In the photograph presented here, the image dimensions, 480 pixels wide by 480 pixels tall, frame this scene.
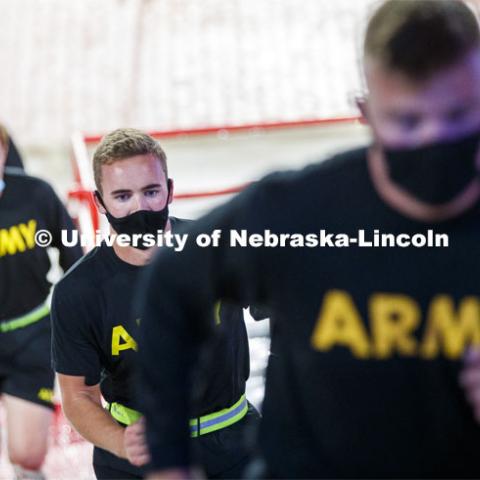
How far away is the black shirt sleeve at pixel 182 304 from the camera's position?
104 centimetres

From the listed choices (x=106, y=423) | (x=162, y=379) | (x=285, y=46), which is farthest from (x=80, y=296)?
(x=285, y=46)

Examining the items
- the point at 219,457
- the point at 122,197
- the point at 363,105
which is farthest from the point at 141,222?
the point at 363,105

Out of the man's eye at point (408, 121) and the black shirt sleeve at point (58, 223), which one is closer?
the man's eye at point (408, 121)

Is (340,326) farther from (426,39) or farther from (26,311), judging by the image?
(26,311)

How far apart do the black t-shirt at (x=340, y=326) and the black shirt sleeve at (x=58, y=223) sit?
223 centimetres

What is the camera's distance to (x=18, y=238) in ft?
10.6

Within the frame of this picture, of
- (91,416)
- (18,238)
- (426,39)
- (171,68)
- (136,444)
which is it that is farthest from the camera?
(171,68)

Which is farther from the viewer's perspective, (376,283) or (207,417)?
(207,417)

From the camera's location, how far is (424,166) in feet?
3.20

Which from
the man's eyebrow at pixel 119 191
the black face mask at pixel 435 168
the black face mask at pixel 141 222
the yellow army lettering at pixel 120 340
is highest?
the man's eyebrow at pixel 119 191

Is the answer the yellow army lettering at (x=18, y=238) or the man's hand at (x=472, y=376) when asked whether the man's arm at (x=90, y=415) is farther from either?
the man's hand at (x=472, y=376)

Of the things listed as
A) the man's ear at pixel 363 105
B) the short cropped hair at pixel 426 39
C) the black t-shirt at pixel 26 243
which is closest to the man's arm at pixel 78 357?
the black t-shirt at pixel 26 243

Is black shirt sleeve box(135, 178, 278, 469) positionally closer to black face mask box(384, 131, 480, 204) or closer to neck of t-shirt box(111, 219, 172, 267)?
black face mask box(384, 131, 480, 204)
